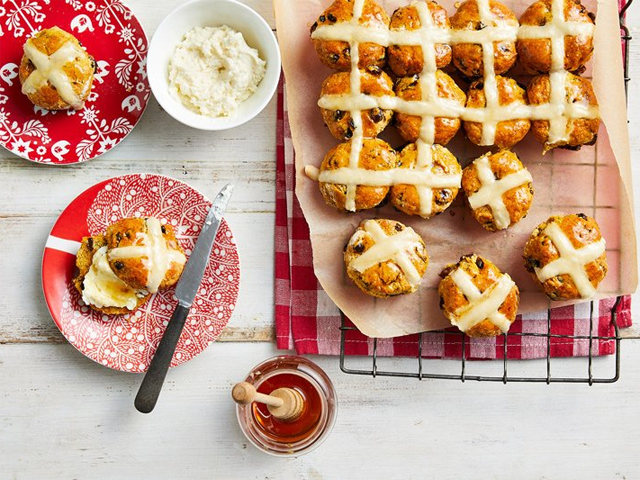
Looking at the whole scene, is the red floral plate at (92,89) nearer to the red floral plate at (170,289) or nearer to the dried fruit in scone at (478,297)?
the red floral plate at (170,289)

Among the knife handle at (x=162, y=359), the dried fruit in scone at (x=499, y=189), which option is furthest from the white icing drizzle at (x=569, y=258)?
the knife handle at (x=162, y=359)

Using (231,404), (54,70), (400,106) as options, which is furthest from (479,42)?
(231,404)

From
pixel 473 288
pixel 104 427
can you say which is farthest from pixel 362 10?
pixel 104 427

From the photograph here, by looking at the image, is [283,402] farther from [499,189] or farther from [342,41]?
[342,41]

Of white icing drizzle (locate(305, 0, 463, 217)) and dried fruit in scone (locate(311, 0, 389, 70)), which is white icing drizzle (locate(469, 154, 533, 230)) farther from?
dried fruit in scone (locate(311, 0, 389, 70))

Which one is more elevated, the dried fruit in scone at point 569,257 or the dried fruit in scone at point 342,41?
the dried fruit in scone at point 342,41

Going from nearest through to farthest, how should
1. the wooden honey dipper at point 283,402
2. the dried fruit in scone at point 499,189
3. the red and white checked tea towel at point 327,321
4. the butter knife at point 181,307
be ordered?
the wooden honey dipper at point 283,402 → the dried fruit in scone at point 499,189 → the butter knife at point 181,307 → the red and white checked tea towel at point 327,321

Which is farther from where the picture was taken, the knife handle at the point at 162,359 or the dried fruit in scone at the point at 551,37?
the knife handle at the point at 162,359

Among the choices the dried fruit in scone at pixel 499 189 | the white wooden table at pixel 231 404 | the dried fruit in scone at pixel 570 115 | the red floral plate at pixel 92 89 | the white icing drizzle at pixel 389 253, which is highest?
the red floral plate at pixel 92 89
